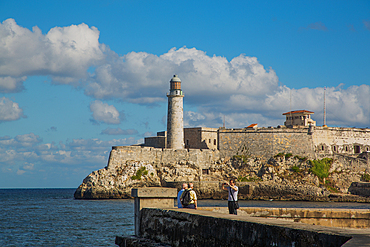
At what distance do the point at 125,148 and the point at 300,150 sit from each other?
20.7 meters

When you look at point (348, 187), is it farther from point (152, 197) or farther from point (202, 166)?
point (152, 197)

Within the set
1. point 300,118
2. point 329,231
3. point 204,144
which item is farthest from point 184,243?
point 300,118

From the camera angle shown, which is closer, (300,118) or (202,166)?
(202,166)

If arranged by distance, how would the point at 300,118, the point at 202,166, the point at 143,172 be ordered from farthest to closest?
the point at 300,118 → the point at 202,166 → the point at 143,172

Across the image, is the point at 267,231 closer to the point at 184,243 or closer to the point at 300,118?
the point at 184,243

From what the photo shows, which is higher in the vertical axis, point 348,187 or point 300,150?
point 300,150

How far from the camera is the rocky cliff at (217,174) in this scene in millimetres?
46031

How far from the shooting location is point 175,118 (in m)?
48.2

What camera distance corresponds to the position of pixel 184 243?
22.0 ft

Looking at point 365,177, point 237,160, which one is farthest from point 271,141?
point 365,177

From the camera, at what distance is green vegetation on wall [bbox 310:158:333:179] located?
4912 centimetres

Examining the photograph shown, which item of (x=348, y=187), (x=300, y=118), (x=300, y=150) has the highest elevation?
(x=300, y=118)

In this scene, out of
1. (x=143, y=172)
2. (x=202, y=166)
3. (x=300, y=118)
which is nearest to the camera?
(x=143, y=172)

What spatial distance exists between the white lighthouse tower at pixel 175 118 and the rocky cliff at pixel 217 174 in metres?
1.30
